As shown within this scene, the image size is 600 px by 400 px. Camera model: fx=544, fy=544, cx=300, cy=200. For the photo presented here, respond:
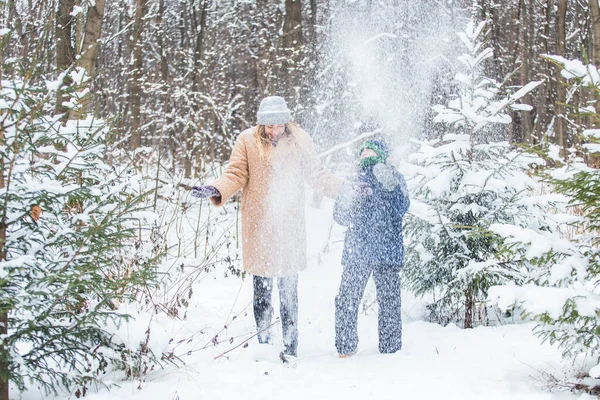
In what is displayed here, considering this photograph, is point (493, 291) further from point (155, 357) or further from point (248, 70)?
point (248, 70)

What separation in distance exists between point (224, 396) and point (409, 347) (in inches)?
68.7

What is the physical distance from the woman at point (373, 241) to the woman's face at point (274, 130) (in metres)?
0.63

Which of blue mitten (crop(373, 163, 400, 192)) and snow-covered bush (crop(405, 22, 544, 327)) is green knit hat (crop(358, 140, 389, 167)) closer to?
blue mitten (crop(373, 163, 400, 192))

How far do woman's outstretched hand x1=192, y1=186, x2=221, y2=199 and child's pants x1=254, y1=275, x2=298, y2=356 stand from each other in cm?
78

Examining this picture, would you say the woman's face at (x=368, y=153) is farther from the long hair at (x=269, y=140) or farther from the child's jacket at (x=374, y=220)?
the long hair at (x=269, y=140)

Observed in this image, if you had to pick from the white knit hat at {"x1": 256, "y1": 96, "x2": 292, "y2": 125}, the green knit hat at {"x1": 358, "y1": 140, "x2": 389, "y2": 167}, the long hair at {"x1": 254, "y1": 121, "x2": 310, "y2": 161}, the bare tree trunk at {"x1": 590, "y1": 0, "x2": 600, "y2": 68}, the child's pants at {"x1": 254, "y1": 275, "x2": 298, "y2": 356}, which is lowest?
the child's pants at {"x1": 254, "y1": 275, "x2": 298, "y2": 356}

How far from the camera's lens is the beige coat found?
4031mm

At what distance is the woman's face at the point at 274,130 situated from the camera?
405 centimetres

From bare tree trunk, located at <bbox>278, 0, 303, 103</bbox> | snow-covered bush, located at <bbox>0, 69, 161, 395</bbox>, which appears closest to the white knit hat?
snow-covered bush, located at <bbox>0, 69, 161, 395</bbox>

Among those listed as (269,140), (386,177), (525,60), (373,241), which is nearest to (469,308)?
(373,241)

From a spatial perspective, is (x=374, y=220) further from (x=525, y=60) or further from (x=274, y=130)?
(x=525, y=60)

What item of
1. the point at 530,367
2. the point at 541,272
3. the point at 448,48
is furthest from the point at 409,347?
the point at 448,48

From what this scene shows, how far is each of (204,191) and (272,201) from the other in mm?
577

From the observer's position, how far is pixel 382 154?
4.05m
